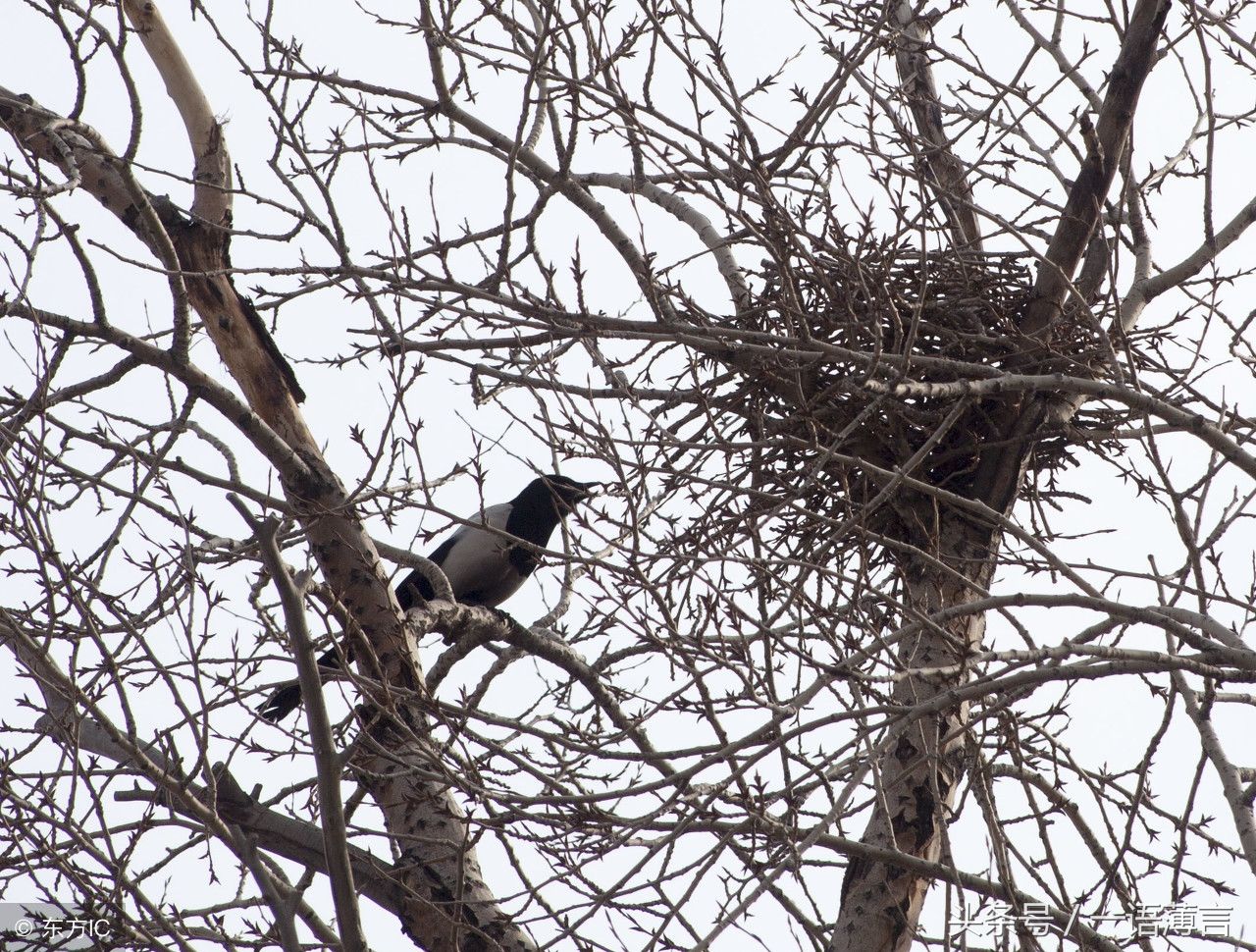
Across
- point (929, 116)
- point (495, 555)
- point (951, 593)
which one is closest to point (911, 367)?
point (951, 593)

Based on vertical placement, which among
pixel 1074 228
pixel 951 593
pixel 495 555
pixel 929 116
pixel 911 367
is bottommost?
pixel 951 593

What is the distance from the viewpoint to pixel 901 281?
173 inches

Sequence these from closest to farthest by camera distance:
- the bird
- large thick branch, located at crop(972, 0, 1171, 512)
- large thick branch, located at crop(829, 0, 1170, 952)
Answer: large thick branch, located at crop(829, 0, 1170, 952)
large thick branch, located at crop(972, 0, 1171, 512)
the bird

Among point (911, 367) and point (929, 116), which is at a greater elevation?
point (929, 116)

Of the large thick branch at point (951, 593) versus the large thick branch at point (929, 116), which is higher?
the large thick branch at point (929, 116)

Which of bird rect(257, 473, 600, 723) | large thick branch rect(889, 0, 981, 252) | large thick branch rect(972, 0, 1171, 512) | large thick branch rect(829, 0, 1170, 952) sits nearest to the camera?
large thick branch rect(829, 0, 1170, 952)

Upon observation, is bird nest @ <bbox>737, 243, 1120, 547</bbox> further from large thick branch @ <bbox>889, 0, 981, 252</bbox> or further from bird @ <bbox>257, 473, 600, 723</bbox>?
bird @ <bbox>257, 473, 600, 723</bbox>

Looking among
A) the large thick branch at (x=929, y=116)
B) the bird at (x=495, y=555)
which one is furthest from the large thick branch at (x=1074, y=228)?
the bird at (x=495, y=555)

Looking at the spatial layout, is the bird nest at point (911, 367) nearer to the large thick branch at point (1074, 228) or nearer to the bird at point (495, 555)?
the large thick branch at point (1074, 228)

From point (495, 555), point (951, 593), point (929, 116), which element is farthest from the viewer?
point (495, 555)

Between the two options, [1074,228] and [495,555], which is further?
[495,555]

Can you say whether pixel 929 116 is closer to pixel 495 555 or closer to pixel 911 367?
pixel 911 367

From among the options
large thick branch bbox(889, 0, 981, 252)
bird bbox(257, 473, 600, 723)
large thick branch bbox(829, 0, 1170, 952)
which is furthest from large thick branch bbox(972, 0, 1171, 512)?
bird bbox(257, 473, 600, 723)

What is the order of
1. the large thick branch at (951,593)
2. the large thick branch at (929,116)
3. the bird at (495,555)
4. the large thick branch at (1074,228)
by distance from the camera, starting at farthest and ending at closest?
the bird at (495,555)
the large thick branch at (929,116)
the large thick branch at (1074,228)
the large thick branch at (951,593)
